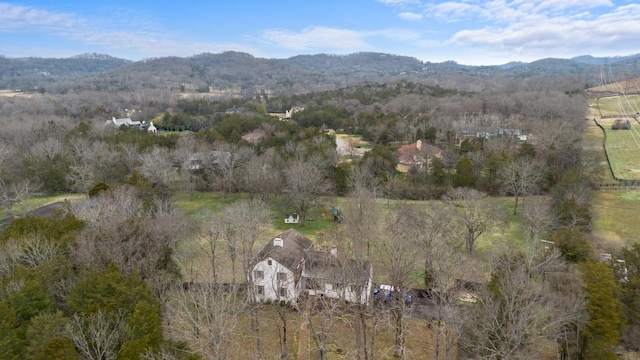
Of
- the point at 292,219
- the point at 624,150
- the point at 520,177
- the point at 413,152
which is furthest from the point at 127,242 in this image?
the point at 624,150

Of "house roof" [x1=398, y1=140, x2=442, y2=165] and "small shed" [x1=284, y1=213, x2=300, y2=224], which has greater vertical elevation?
"house roof" [x1=398, y1=140, x2=442, y2=165]

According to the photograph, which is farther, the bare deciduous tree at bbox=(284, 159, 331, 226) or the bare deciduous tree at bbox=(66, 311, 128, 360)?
the bare deciduous tree at bbox=(284, 159, 331, 226)

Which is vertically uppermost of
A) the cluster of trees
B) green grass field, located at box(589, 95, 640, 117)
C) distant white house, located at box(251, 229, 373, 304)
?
green grass field, located at box(589, 95, 640, 117)

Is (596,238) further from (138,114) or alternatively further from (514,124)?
(138,114)

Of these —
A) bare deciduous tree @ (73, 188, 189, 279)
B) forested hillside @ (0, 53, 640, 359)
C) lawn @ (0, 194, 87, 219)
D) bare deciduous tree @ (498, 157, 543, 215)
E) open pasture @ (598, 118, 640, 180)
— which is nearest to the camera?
forested hillside @ (0, 53, 640, 359)

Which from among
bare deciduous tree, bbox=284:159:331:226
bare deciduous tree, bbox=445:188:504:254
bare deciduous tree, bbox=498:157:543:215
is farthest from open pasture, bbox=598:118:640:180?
bare deciduous tree, bbox=284:159:331:226

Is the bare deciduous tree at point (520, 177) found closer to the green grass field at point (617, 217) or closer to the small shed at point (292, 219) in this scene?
the green grass field at point (617, 217)

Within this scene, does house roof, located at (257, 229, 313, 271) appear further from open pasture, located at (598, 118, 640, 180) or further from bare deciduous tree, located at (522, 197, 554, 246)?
open pasture, located at (598, 118, 640, 180)

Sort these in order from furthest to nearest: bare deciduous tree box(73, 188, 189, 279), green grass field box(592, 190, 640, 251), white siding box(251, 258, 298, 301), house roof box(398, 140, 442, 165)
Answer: house roof box(398, 140, 442, 165) < green grass field box(592, 190, 640, 251) < white siding box(251, 258, 298, 301) < bare deciduous tree box(73, 188, 189, 279)

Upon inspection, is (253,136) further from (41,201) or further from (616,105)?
(616,105)
